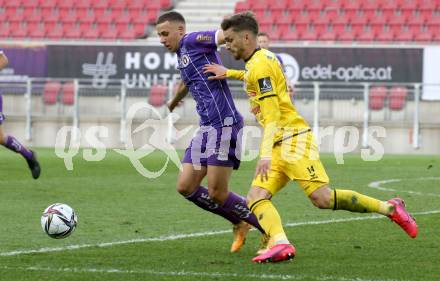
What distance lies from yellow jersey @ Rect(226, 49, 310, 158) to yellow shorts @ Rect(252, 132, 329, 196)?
0.25 feet

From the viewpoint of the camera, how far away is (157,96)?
25.2 meters

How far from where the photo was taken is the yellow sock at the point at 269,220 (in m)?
7.38

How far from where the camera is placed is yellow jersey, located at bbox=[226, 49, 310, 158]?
283 inches

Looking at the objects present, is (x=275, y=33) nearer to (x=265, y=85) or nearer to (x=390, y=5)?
(x=390, y=5)

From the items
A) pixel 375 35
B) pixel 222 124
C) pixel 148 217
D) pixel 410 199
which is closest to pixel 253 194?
pixel 222 124

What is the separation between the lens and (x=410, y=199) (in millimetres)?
12430

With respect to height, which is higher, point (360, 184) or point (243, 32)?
point (243, 32)

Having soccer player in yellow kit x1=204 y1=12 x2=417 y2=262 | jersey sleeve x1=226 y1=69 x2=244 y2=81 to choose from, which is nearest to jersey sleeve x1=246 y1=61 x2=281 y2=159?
soccer player in yellow kit x1=204 y1=12 x2=417 y2=262

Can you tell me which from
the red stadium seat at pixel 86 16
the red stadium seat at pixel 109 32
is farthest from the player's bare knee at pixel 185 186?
the red stadium seat at pixel 86 16

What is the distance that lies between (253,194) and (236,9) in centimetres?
2307

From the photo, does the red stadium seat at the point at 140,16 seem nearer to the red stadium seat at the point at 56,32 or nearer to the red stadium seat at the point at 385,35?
the red stadium seat at the point at 56,32

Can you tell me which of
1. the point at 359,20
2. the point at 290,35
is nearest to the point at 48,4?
the point at 290,35

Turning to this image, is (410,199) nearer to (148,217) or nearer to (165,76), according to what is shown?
(148,217)

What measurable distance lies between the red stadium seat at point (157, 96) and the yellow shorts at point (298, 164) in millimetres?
17620
